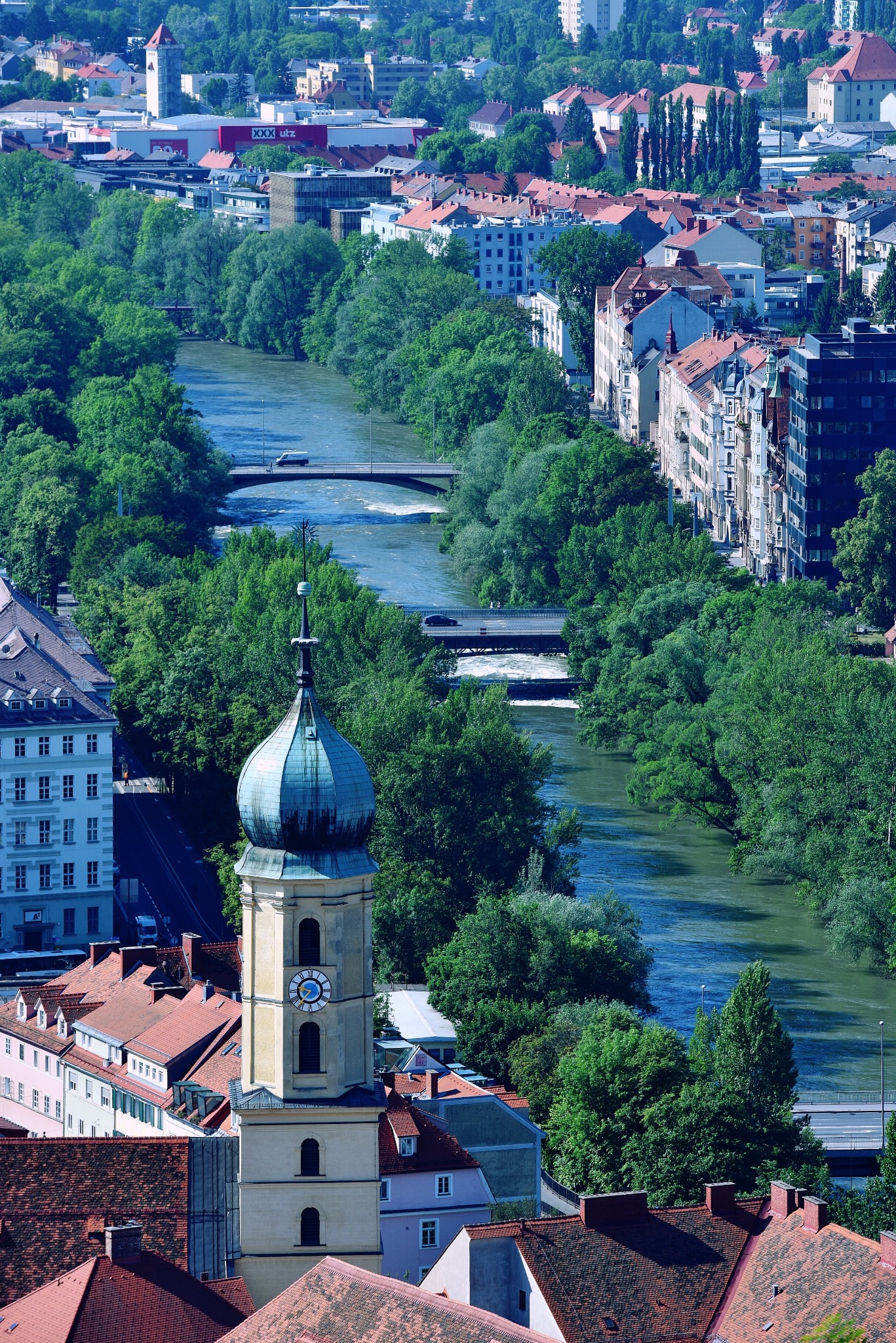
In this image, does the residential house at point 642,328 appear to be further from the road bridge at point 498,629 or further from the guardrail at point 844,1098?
the guardrail at point 844,1098

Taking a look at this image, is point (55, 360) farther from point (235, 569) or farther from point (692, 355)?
point (235, 569)

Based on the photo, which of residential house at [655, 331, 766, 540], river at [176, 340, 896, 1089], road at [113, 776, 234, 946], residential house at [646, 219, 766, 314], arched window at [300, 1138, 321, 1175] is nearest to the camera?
arched window at [300, 1138, 321, 1175]

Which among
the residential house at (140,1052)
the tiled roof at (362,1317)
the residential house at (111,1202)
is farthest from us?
the residential house at (140,1052)

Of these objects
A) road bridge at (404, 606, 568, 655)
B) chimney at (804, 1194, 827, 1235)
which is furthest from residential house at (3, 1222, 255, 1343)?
road bridge at (404, 606, 568, 655)

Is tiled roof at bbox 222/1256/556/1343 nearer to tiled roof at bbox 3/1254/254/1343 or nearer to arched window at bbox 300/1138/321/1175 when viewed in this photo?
tiled roof at bbox 3/1254/254/1343

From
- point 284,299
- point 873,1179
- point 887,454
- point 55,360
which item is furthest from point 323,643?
point 284,299

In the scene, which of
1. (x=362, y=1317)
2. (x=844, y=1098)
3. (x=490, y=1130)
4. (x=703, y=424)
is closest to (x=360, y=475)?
(x=703, y=424)

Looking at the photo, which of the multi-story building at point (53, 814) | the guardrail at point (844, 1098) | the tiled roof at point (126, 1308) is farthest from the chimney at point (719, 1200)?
the multi-story building at point (53, 814)
